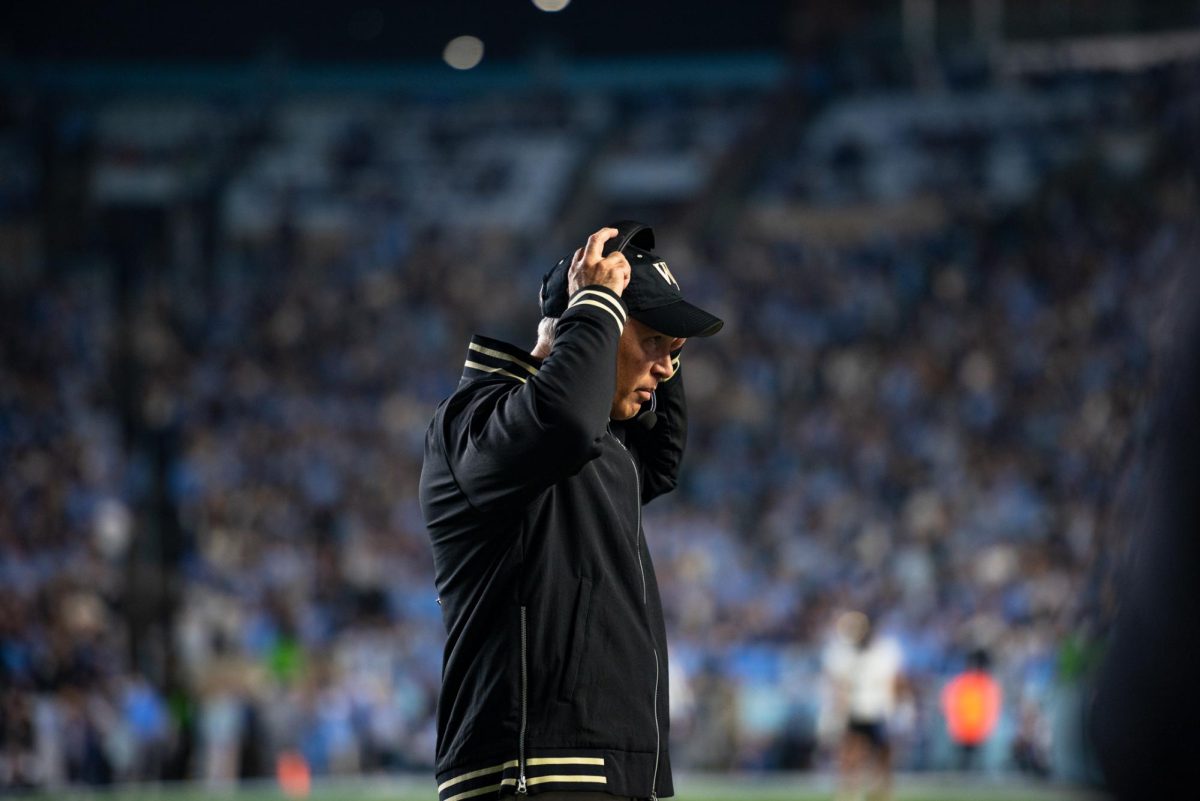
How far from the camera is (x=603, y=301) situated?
3377 mm

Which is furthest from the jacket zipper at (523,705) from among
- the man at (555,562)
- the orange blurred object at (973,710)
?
the orange blurred object at (973,710)

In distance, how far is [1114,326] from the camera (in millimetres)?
24266

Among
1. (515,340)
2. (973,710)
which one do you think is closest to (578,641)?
(973,710)

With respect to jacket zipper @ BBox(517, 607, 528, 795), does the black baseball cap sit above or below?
above

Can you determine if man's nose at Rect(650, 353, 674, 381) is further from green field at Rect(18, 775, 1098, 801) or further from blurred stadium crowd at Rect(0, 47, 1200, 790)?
blurred stadium crowd at Rect(0, 47, 1200, 790)

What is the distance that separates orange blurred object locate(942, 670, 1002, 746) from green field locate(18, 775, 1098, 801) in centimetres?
47

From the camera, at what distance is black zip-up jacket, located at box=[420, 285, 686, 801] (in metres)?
3.24

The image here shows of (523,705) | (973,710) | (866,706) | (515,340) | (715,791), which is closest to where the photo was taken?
(523,705)

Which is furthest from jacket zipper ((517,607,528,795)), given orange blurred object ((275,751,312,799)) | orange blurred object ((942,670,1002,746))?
orange blurred object ((942,670,1002,746))

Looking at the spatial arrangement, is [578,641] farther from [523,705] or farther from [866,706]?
[866,706]

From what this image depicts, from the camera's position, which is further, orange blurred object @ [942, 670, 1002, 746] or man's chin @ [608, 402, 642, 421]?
orange blurred object @ [942, 670, 1002, 746]

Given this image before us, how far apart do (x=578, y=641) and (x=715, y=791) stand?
43.7 feet

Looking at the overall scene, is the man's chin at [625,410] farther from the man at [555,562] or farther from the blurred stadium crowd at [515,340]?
the blurred stadium crowd at [515,340]

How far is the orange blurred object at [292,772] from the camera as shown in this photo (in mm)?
18078
